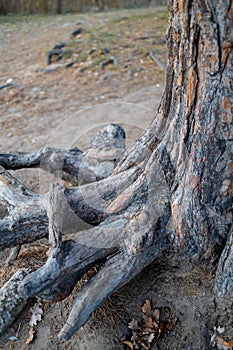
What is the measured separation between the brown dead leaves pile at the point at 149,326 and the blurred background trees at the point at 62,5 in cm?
1005

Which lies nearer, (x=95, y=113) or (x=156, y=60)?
(x=95, y=113)

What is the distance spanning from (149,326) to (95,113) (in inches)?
137

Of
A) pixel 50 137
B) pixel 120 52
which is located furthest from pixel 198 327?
pixel 120 52

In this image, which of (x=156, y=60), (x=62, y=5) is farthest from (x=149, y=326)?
Result: (x=62, y=5)

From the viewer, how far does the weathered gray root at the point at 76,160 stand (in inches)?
141

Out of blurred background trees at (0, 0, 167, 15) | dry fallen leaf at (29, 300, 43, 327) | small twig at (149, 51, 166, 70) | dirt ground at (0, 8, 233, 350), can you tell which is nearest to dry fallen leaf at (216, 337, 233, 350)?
dirt ground at (0, 8, 233, 350)

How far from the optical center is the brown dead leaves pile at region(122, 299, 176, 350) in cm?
264

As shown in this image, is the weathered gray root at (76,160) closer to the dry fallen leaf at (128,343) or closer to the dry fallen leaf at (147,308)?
the dry fallen leaf at (147,308)

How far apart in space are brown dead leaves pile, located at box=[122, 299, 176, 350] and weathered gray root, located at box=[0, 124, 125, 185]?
3.86 ft

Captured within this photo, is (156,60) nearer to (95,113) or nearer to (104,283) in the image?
(95,113)

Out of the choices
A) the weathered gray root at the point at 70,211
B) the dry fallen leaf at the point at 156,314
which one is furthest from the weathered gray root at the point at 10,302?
the dry fallen leaf at the point at 156,314

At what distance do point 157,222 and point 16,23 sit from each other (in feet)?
29.7

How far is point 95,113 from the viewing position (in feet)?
18.7

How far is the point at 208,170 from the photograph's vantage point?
2.43 m
